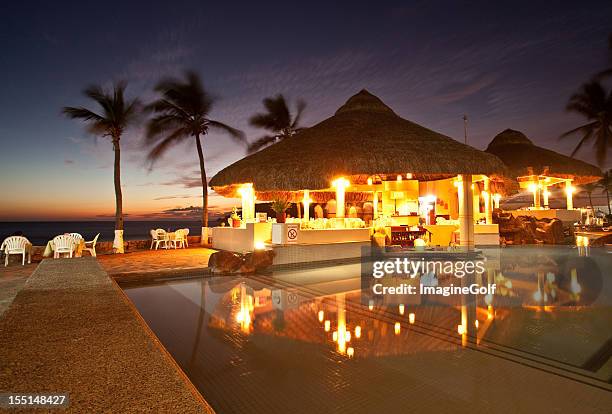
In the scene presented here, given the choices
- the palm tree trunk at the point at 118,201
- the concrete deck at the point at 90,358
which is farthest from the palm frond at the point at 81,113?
the concrete deck at the point at 90,358

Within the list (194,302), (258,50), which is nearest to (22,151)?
(258,50)

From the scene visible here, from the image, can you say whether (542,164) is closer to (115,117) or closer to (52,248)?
(115,117)

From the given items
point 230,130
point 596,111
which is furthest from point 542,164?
point 230,130

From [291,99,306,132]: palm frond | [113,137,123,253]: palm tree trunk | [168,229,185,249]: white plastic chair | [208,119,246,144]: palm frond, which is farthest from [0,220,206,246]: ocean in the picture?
[113,137,123,253]: palm tree trunk

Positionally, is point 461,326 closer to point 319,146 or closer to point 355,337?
point 355,337

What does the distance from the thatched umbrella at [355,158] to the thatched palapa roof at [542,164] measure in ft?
24.5

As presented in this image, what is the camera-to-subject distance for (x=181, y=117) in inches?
623

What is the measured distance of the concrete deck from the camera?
5.95 ft

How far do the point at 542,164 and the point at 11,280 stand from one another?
2090 centimetres

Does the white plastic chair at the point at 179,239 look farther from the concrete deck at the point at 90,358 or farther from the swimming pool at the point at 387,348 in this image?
the concrete deck at the point at 90,358

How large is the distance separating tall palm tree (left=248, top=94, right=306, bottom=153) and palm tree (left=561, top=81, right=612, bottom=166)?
17164 mm

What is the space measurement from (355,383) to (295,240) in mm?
7026

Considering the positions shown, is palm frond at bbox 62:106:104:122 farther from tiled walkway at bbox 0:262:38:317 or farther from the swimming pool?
the swimming pool

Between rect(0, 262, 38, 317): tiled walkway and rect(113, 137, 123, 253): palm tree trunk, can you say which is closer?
rect(0, 262, 38, 317): tiled walkway
